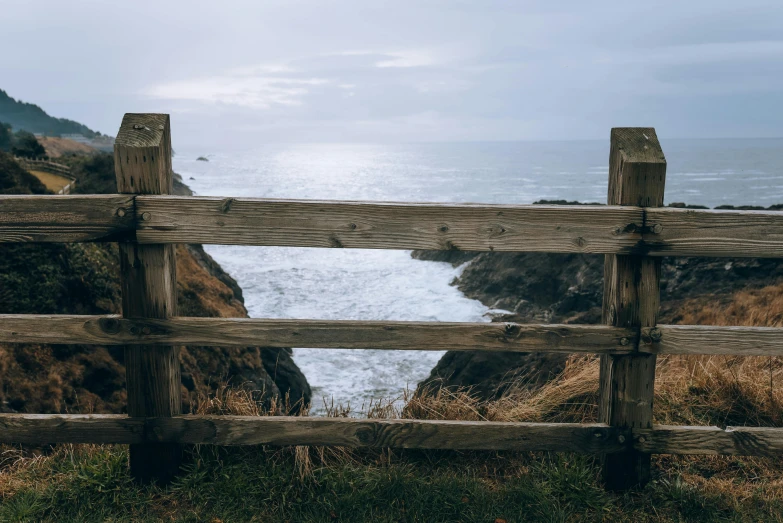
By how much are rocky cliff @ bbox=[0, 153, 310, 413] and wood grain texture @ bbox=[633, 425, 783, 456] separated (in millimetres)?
2773

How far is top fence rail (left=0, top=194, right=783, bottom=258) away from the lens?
3420 millimetres

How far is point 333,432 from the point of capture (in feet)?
12.1

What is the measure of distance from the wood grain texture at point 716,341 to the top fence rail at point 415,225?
A: 45 cm

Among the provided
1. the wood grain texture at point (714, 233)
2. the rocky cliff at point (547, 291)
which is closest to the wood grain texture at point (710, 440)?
the wood grain texture at point (714, 233)

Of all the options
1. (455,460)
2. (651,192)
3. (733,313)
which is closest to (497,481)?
(455,460)

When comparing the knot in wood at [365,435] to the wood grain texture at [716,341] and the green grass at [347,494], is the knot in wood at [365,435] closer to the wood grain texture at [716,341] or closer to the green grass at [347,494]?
the green grass at [347,494]

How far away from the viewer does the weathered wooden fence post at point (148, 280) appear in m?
3.48

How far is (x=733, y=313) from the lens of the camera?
8.23 m

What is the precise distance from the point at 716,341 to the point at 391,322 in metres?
1.86

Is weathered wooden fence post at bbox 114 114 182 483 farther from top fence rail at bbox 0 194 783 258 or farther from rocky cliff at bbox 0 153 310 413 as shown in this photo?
rocky cliff at bbox 0 153 310 413

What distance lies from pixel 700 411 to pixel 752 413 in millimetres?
349

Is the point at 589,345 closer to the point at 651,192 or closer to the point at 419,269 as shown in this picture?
the point at 651,192

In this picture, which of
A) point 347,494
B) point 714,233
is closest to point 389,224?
point 347,494

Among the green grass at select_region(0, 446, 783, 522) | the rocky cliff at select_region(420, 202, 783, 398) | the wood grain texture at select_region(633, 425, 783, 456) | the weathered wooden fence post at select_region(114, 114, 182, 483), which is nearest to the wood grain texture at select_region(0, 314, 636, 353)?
the weathered wooden fence post at select_region(114, 114, 182, 483)
